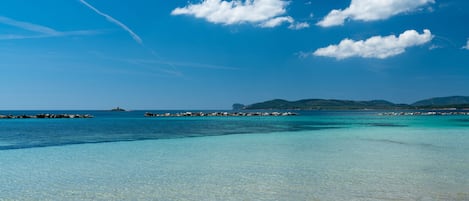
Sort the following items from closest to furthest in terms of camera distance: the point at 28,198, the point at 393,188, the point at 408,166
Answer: the point at 28,198 < the point at 393,188 < the point at 408,166

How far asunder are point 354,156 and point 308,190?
7411 mm

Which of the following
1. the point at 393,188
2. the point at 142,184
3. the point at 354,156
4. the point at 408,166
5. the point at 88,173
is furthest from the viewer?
the point at 354,156

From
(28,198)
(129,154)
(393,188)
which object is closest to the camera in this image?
(28,198)

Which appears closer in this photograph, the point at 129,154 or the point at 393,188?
the point at 393,188

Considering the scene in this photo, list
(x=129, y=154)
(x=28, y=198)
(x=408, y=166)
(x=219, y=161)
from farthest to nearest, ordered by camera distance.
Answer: (x=129, y=154) < (x=219, y=161) < (x=408, y=166) < (x=28, y=198)

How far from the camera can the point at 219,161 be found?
16.0m

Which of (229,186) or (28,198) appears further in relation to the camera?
(229,186)

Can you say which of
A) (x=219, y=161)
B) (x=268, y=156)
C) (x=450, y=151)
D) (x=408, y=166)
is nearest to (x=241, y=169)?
(x=219, y=161)

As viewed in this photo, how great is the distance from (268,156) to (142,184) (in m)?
7.14

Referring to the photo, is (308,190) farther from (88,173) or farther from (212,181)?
(88,173)

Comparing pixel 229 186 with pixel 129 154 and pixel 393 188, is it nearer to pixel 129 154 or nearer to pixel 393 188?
pixel 393 188

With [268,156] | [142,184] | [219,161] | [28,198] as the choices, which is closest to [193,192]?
[142,184]

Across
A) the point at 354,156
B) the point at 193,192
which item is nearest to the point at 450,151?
the point at 354,156

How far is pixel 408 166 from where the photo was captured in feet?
47.3
